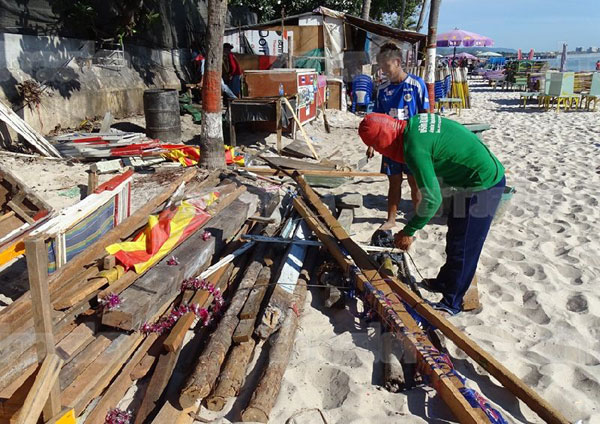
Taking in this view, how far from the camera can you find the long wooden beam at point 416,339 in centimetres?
238

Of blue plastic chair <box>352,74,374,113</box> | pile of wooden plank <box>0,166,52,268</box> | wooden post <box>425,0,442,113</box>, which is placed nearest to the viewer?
pile of wooden plank <box>0,166,52,268</box>

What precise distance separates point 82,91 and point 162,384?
8653mm

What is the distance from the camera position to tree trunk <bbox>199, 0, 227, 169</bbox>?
245 inches

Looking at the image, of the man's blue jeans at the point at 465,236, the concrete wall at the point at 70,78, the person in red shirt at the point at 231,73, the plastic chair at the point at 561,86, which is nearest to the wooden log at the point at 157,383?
the man's blue jeans at the point at 465,236

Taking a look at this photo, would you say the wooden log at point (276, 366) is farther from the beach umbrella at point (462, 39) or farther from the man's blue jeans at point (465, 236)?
the beach umbrella at point (462, 39)

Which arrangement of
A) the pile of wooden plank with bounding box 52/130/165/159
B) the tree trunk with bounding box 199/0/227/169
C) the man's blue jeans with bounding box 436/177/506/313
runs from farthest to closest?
1. the pile of wooden plank with bounding box 52/130/165/159
2. the tree trunk with bounding box 199/0/227/169
3. the man's blue jeans with bounding box 436/177/506/313

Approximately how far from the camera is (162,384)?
278 centimetres

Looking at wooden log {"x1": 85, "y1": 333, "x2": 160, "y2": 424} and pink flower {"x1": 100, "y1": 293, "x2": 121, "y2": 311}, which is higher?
pink flower {"x1": 100, "y1": 293, "x2": 121, "y2": 311}

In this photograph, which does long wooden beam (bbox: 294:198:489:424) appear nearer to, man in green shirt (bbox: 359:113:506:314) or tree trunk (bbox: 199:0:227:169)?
man in green shirt (bbox: 359:113:506:314)

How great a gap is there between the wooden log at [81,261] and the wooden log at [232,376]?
46.0 inches

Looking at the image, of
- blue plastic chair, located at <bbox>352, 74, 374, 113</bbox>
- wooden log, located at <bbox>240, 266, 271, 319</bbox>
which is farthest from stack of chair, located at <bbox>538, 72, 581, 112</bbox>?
wooden log, located at <bbox>240, 266, 271, 319</bbox>

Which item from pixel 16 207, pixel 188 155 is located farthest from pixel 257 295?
pixel 188 155

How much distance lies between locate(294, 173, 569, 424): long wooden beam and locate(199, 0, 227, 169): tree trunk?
310cm

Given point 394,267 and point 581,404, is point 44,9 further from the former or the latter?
point 581,404
